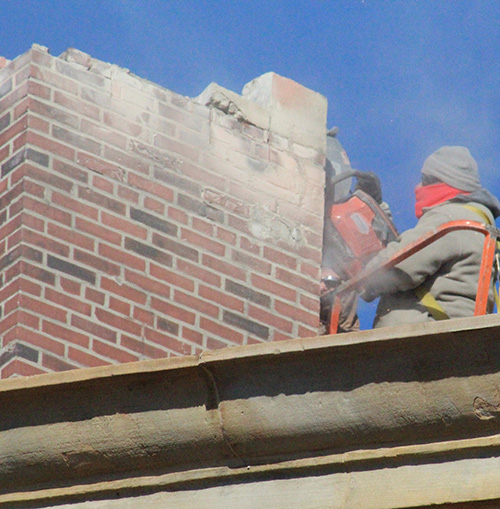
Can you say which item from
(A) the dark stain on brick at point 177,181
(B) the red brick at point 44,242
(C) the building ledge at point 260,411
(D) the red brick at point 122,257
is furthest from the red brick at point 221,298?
(C) the building ledge at point 260,411

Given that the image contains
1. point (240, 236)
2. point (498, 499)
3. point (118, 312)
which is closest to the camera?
point (498, 499)

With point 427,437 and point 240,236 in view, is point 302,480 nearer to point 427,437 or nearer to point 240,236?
point 427,437

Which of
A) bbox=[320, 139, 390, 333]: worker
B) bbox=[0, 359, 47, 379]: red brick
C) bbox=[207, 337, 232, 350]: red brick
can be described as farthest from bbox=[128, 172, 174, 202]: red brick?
bbox=[0, 359, 47, 379]: red brick

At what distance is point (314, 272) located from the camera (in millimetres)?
7812

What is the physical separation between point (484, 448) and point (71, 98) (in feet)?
11.0

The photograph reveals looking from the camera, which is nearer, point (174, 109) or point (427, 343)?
point (427, 343)

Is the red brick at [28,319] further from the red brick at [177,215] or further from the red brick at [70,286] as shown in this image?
the red brick at [177,215]

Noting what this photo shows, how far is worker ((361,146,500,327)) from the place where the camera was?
6801 mm

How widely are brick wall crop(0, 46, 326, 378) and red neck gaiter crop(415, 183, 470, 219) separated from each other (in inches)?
30.5

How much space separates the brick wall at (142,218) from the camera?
6.77 meters

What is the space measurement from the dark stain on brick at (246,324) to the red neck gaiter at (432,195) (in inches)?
38.7

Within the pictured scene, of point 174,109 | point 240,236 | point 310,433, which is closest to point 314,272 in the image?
point 240,236

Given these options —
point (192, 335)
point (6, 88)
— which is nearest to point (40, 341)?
point (192, 335)

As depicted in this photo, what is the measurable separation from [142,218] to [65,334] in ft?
2.92
